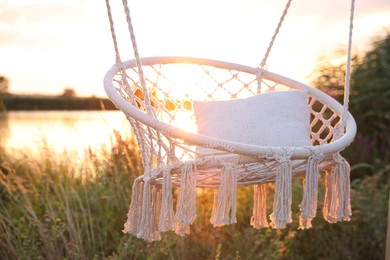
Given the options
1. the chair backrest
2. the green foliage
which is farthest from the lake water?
the green foliage

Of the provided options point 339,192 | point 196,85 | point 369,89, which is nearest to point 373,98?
point 369,89

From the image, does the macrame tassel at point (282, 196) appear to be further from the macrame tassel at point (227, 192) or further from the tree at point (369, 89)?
the tree at point (369, 89)

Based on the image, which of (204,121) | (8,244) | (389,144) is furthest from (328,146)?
(389,144)

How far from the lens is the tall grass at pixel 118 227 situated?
2617 millimetres

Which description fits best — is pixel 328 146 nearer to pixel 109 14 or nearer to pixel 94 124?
pixel 109 14

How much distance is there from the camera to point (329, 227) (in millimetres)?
3107

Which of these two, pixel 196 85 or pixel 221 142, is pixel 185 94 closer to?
pixel 196 85

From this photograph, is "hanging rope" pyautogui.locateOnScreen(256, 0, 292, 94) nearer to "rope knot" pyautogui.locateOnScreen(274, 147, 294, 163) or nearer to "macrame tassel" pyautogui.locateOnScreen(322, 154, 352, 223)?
"macrame tassel" pyautogui.locateOnScreen(322, 154, 352, 223)

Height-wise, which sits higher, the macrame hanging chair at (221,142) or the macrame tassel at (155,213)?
the macrame hanging chair at (221,142)

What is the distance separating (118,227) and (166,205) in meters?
1.16

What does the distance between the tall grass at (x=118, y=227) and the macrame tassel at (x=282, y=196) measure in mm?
537

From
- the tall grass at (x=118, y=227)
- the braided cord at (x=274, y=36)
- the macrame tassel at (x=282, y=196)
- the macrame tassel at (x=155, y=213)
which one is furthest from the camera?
the tall grass at (x=118, y=227)

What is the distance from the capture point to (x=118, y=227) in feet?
9.91

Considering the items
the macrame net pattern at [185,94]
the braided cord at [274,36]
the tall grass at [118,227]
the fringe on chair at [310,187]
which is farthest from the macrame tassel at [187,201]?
the braided cord at [274,36]
